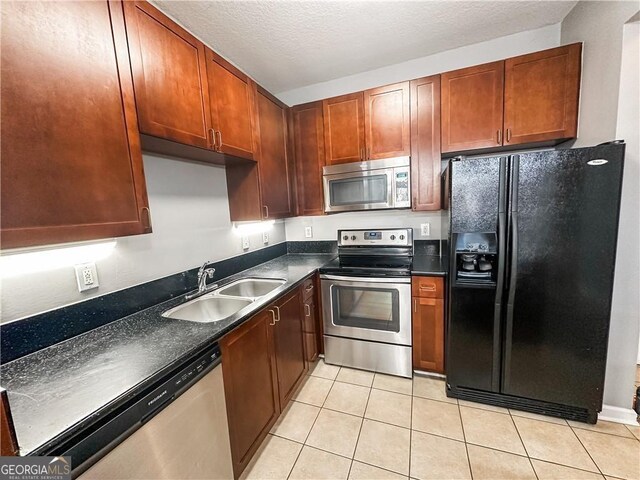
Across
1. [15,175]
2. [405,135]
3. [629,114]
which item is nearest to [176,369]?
[15,175]

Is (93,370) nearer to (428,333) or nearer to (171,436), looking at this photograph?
(171,436)

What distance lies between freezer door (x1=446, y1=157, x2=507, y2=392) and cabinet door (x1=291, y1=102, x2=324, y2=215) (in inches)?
47.7

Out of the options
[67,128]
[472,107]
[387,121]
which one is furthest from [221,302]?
[472,107]

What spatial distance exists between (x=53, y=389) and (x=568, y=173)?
252 cm

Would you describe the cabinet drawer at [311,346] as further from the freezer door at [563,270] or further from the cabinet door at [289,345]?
the freezer door at [563,270]

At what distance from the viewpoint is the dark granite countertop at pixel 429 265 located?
193 cm

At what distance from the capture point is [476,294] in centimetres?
171

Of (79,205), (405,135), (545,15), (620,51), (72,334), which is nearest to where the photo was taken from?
(79,205)

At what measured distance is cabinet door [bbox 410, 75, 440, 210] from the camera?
2055 mm

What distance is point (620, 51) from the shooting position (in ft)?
4.61

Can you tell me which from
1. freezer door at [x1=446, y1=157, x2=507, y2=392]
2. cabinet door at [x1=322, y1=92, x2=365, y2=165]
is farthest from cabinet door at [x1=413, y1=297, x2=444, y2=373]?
cabinet door at [x1=322, y1=92, x2=365, y2=165]

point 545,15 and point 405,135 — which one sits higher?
point 545,15

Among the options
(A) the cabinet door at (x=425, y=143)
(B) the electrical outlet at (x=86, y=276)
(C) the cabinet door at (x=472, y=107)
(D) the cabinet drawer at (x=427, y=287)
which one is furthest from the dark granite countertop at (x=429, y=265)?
(B) the electrical outlet at (x=86, y=276)

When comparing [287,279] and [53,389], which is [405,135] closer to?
[287,279]
